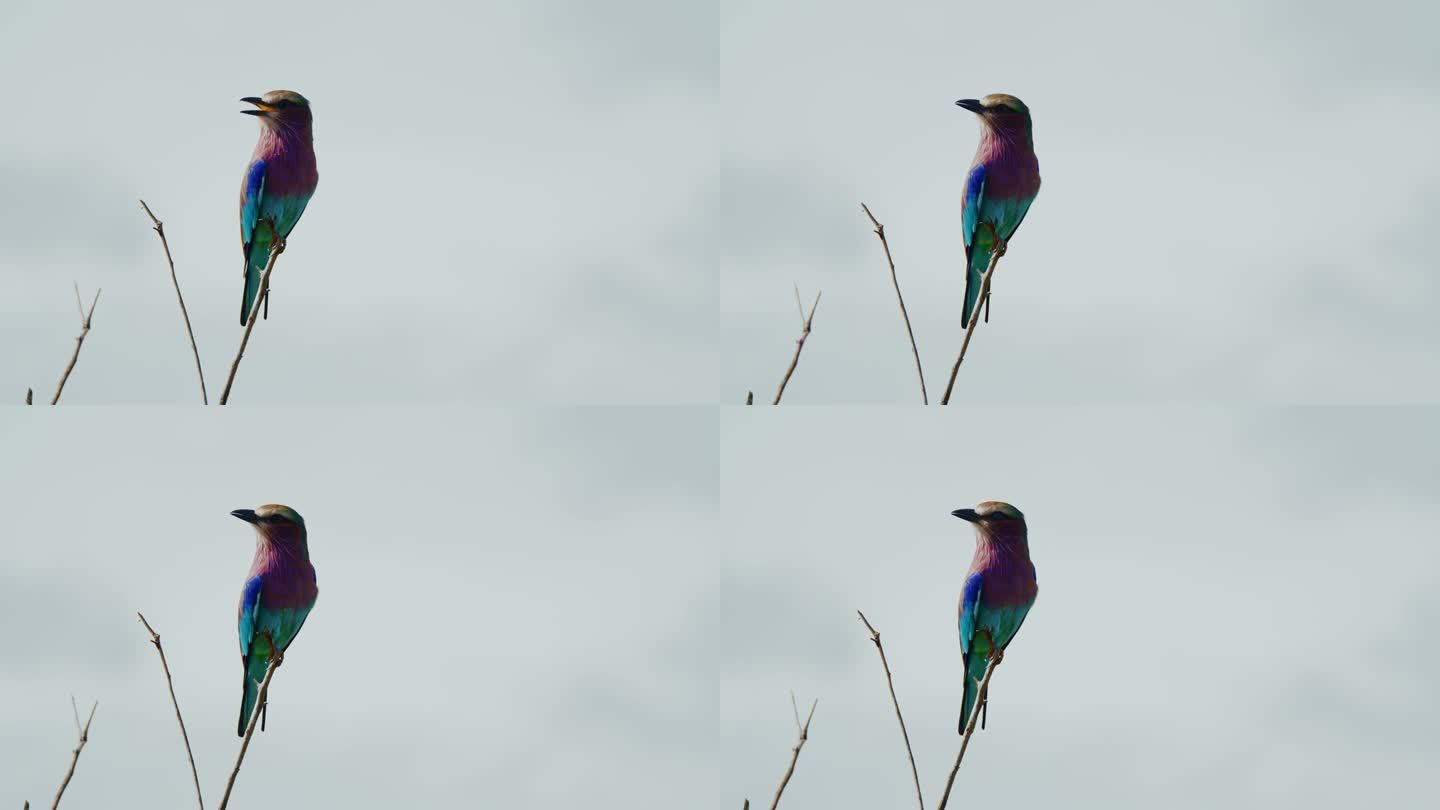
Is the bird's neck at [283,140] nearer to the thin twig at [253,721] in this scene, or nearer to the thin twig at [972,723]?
the thin twig at [253,721]

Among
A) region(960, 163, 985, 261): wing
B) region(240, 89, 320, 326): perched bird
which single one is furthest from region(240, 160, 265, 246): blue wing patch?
region(960, 163, 985, 261): wing

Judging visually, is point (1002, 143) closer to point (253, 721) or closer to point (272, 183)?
point (272, 183)

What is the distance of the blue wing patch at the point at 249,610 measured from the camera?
4.32 meters

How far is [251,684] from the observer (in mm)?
4336

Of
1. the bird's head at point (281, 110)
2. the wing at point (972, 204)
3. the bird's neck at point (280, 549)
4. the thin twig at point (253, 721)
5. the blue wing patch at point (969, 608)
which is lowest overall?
the thin twig at point (253, 721)


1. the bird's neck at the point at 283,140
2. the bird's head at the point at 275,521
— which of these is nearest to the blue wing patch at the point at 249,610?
the bird's head at the point at 275,521

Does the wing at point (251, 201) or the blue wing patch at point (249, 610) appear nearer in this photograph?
the wing at point (251, 201)

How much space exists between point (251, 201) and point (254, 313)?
11.0 inches

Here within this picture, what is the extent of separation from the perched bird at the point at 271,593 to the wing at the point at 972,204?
72.8 inches

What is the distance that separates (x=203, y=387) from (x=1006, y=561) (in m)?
2.05

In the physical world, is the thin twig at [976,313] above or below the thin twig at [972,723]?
above

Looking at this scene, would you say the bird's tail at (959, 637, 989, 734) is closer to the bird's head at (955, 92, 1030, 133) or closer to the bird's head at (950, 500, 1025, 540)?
the bird's head at (950, 500, 1025, 540)

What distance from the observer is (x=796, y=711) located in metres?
4.32

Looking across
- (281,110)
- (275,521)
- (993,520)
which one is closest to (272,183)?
(281,110)
